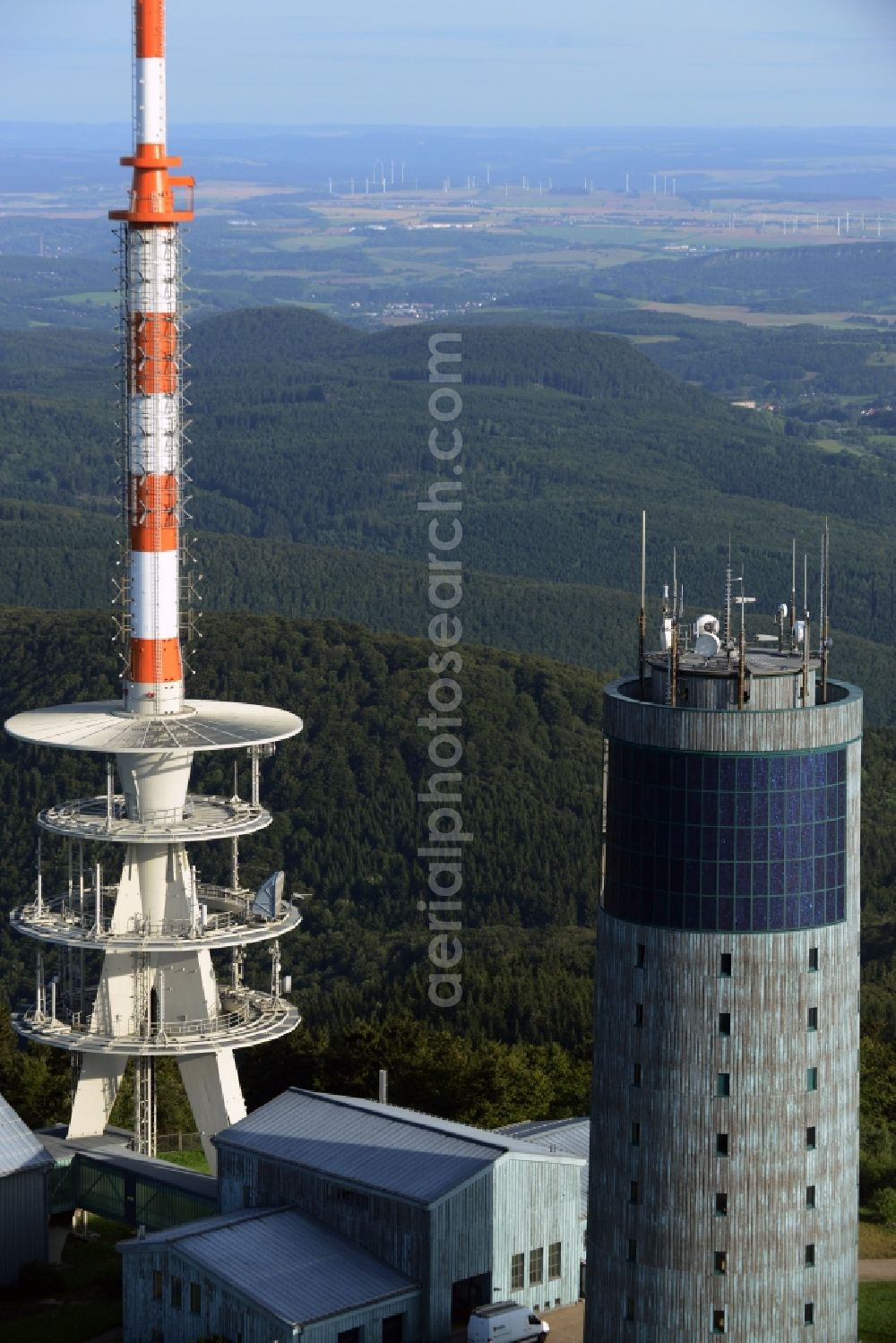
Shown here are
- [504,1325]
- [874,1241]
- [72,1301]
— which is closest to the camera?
[504,1325]

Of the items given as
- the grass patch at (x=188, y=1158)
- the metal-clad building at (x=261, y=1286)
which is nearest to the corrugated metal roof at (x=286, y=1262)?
the metal-clad building at (x=261, y=1286)

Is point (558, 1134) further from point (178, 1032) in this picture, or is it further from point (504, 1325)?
point (504, 1325)

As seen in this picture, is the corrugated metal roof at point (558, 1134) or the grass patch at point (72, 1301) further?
the corrugated metal roof at point (558, 1134)

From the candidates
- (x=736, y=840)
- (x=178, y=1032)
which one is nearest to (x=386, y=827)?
(x=178, y=1032)

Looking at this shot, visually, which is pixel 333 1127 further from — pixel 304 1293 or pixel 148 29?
pixel 148 29

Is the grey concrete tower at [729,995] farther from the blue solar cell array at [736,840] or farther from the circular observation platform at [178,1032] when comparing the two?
the circular observation platform at [178,1032]

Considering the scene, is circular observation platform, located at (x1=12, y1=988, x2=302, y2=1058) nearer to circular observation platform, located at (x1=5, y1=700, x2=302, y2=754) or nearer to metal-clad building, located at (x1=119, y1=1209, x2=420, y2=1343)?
circular observation platform, located at (x1=5, y1=700, x2=302, y2=754)
